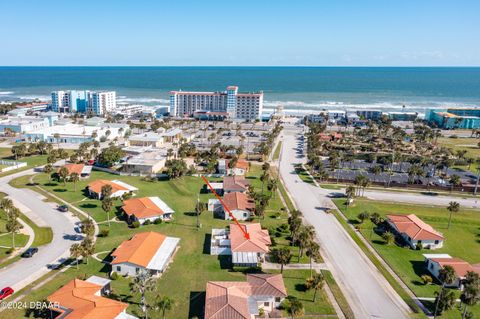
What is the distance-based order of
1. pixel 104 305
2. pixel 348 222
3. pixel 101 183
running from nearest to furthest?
1. pixel 104 305
2. pixel 348 222
3. pixel 101 183

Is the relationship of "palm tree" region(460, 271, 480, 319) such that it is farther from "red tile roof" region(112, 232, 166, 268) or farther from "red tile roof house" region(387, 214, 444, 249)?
"red tile roof" region(112, 232, 166, 268)

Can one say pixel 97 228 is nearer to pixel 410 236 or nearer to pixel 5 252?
pixel 5 252

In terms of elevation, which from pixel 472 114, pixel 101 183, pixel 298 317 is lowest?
pixel 298 317

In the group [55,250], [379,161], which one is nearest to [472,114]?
[379,161]

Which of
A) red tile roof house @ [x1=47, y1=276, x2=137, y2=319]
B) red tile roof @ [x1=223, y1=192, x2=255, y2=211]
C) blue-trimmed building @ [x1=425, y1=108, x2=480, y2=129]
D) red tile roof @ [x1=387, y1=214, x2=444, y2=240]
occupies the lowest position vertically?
red tile roof house @ [x1=47, y1=276, x2=137, y2=319]

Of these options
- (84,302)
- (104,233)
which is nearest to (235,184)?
(104,233)

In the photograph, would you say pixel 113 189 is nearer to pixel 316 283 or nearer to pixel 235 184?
pixel 235 184

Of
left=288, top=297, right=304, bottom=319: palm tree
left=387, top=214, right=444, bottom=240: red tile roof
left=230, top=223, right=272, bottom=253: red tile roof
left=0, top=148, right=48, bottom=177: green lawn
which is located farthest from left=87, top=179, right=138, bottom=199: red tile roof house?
left=387, top=214, right=444, bottom=240: red tile roof
